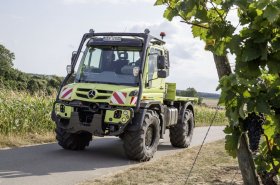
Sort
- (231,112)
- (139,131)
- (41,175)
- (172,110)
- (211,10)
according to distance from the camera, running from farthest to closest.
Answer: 1. (172,110)
2. (139,131)
3. (41,175)
4. (211,10)
5. (231,112)

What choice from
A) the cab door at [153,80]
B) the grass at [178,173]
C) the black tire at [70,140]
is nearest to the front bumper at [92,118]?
the black tire at [70,140]

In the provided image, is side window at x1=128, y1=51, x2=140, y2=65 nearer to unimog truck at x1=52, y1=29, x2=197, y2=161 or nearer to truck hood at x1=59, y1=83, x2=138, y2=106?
unimog truck at x1=52, y1=29, x2=197, y2=161

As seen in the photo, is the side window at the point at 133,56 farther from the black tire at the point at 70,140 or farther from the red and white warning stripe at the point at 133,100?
the black tire at the point at 70,140

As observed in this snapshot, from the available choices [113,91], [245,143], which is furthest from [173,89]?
[245,143]

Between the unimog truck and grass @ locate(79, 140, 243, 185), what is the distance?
633 mm

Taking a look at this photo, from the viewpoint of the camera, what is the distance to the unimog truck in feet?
27.6

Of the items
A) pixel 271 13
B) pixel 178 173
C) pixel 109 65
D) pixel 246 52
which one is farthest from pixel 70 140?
pixel 271 13

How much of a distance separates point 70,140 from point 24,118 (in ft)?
8.14

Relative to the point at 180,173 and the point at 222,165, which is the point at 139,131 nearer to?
the point at 180,173

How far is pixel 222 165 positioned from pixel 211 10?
259 inches

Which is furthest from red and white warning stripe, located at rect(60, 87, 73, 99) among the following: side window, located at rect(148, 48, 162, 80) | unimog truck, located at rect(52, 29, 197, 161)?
side window, located at rect(148, 48, 162, 80)

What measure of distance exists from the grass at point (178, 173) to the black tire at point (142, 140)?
25 cm

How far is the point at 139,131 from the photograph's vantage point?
836cm

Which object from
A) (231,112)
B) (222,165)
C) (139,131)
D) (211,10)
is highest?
(211,10)
